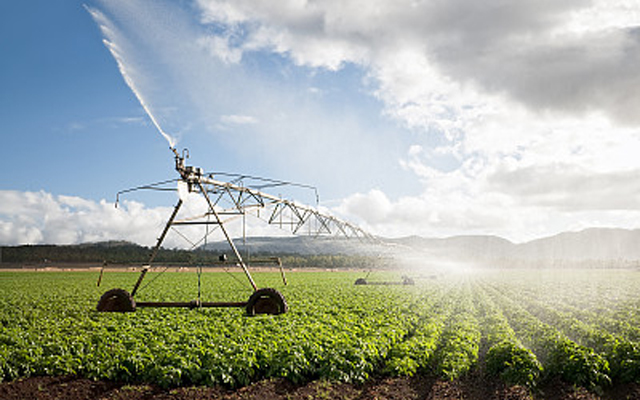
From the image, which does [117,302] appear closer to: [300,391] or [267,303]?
[267,303]

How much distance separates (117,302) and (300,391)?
39.7ft

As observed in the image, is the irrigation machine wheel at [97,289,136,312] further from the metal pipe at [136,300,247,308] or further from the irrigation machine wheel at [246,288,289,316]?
the irrigation machine wheel at [246,288,289,316]

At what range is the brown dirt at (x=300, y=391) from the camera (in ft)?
29.6

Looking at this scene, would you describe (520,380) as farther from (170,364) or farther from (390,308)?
(390,308)

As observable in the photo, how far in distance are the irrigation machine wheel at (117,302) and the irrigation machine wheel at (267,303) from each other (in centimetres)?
514

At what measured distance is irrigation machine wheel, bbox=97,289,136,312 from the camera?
59.3 feet

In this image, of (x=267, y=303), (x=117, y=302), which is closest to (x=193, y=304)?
(x=267, y=303)

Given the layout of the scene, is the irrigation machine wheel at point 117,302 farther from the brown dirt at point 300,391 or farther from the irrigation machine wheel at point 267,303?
the brown dirt at point 300,391

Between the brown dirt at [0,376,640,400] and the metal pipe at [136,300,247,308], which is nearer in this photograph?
the brown dirt at [0,376,640,400]

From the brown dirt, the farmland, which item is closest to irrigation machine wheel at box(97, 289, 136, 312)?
the farmland

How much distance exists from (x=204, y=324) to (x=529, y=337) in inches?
459

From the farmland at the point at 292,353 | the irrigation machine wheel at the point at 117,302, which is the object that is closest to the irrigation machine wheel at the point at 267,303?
the farmland at the point at 292,353

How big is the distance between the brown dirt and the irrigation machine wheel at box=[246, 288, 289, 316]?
764cm

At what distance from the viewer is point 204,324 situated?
611 inches
